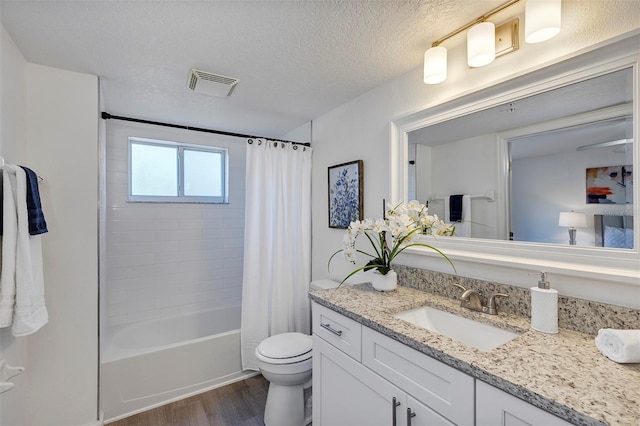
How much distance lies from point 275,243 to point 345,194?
0.73 meters

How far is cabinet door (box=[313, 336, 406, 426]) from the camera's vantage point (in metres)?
1.12

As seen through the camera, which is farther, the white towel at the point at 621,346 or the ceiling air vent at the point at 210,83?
the ceiling air vent at the point at 210,83

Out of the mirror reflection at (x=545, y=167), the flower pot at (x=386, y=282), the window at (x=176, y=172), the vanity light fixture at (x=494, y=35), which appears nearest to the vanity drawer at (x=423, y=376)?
the flower pot at (x=386, y=282)

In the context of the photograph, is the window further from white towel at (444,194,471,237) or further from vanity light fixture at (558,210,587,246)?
vanity light fixture at (558,210,587,246)

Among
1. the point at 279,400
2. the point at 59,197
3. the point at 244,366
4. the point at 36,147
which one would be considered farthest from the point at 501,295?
the point at 36,147

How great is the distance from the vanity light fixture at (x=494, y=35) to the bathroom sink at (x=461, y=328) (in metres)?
1.12

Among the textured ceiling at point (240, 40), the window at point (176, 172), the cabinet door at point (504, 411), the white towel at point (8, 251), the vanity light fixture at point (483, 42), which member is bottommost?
the cabinet door at point (504, 411)

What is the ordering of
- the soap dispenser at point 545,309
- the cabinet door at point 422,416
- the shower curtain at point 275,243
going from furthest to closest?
the shower curtain at point 275,243 → the soap dispenser at point 545,309 → the cabinet door at point 422,416

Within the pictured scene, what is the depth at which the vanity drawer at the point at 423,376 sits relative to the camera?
869 mm

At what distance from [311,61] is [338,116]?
73 centimetres

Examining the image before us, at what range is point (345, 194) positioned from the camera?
2209 millimetres

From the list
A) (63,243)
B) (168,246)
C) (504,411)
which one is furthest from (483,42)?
(168,246)

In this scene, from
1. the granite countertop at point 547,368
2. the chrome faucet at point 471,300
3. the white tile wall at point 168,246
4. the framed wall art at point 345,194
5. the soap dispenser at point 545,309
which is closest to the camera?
the granite countertop at point 547,368

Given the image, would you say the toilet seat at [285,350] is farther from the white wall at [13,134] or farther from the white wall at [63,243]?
the white wall at [13,134]
